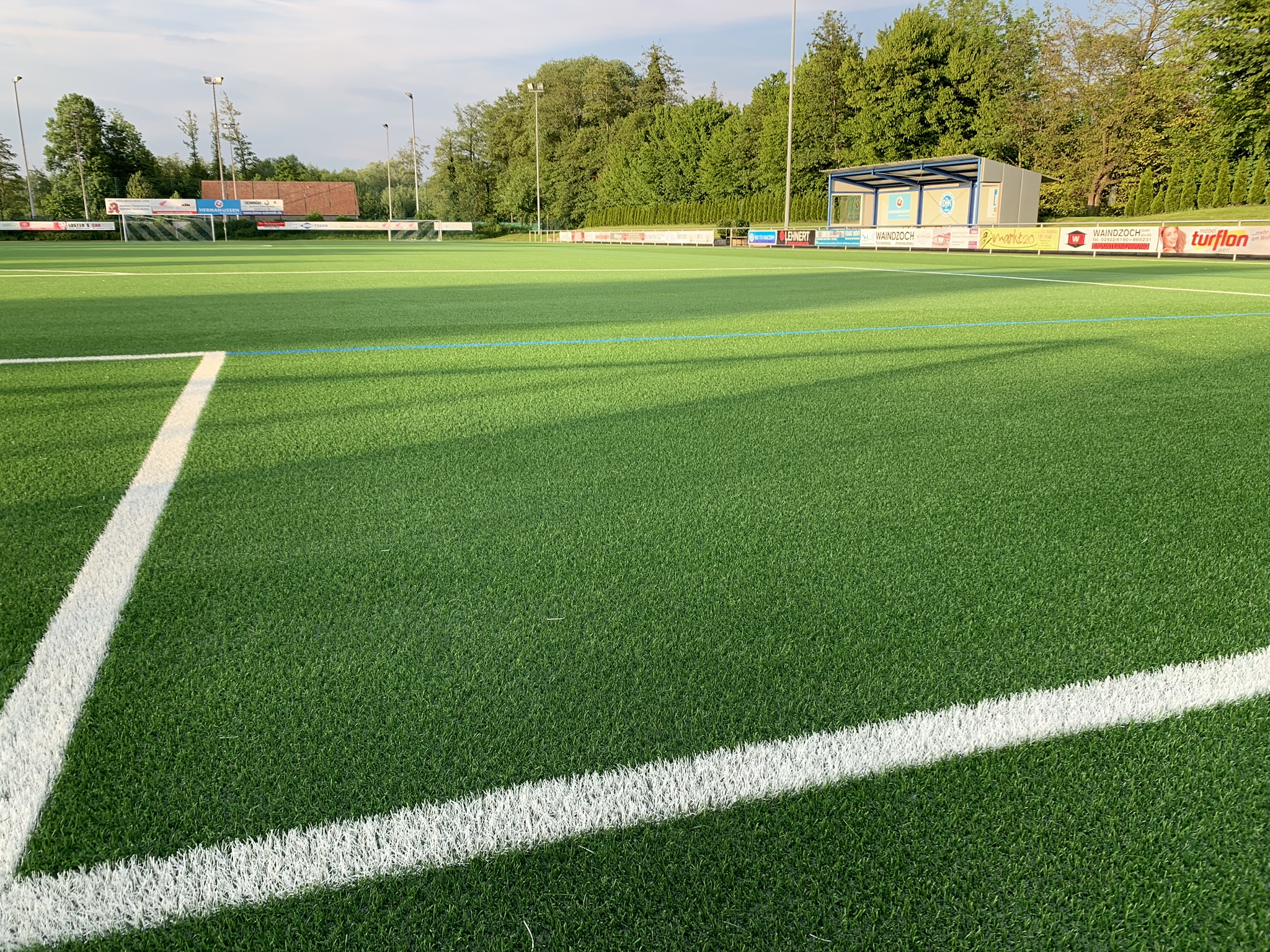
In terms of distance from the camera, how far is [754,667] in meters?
1.59

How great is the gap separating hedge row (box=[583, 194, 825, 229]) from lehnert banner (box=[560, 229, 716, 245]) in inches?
255

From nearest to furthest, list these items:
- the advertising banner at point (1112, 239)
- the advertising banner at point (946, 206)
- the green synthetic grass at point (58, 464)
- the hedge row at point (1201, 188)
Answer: the green synthetic grass at point (58, 464) < the advertising banner at point (1112, 239) < the hedge row at point (1201, 188) < the advertising banner at point (946, 206)

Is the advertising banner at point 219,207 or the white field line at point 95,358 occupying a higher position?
the advertising banner at point 219,207

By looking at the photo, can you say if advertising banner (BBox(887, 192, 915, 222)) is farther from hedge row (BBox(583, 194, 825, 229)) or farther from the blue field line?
the blue field line

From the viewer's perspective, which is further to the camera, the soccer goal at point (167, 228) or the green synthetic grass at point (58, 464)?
the soccer goal at point (167, 228)

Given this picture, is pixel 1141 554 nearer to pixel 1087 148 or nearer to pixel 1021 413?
pixel 1021 413

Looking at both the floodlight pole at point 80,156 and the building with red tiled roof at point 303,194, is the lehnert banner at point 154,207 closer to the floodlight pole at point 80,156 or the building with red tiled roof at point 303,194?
the floodlight pole at point 80,156

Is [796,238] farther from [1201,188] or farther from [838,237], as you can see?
[1201,188]

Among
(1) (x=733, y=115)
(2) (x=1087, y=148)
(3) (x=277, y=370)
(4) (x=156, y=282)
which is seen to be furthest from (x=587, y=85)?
(3) (x=277, y=370)

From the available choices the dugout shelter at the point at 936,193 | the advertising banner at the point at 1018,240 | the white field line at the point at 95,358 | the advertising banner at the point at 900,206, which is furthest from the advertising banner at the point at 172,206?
the white field line at the point at 95,358

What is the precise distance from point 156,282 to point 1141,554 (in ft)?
39.6

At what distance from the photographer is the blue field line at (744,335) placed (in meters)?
5.27

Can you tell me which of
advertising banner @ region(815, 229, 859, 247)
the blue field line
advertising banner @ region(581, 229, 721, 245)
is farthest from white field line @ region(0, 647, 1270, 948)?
advertising banner @ region(581, 229, 721, 245)

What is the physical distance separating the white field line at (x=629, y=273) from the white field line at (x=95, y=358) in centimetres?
807
